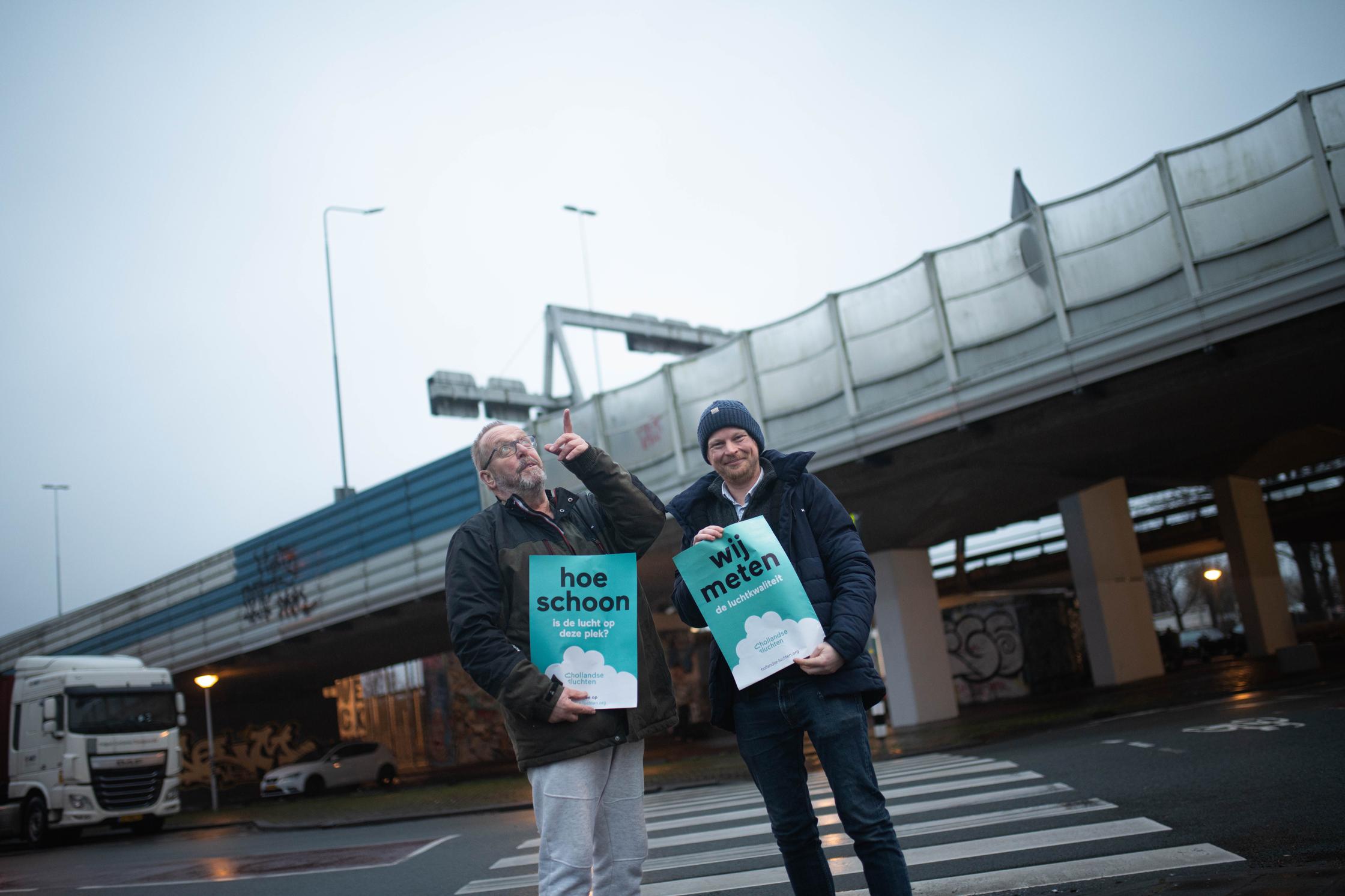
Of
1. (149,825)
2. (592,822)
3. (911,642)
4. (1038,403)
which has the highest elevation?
(1038,403)

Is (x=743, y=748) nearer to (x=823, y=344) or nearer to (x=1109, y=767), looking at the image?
(x=1109, y=767)

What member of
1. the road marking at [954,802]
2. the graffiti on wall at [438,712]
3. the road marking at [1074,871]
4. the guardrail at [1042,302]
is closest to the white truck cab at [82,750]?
the guardrail at [1042,302]

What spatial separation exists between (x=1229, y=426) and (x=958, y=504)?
16.8 feet

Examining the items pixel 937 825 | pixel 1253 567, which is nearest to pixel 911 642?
pixel 1253 567

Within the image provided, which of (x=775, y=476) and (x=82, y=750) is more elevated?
(x=775, y=476)

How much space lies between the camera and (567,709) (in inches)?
141

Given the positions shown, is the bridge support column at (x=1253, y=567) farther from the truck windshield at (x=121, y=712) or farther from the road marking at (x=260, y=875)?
the truck windshield at (x=121, y=712)

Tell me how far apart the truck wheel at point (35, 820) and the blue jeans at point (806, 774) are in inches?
784

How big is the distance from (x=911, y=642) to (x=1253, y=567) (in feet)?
33.2

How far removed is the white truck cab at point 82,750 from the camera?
62.0 feet

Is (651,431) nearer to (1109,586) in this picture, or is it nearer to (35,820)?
(1109,586)

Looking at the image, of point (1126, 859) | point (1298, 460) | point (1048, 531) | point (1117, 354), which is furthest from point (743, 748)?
point (1048, 531)

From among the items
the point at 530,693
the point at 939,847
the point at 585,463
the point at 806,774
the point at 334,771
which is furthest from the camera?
the point at 334,771

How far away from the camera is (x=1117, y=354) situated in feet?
45.0
